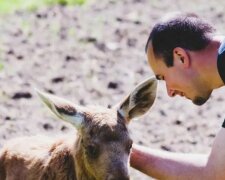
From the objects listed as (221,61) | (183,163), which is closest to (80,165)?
(183,163)

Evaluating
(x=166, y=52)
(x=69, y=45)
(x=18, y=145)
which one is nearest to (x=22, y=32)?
(x=69, y=45)

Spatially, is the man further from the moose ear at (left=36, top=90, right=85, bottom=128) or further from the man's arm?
the moose ear at (left=36, top=90, right=85, bottom=128)

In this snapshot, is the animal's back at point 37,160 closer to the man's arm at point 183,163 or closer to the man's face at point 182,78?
the man's arm at point 183,163

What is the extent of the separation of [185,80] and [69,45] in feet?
19.7

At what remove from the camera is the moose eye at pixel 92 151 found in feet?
23.5

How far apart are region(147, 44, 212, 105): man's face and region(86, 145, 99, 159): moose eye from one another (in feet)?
2.79

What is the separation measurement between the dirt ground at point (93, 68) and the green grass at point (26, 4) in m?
0.23

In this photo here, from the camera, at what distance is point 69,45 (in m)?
13.0

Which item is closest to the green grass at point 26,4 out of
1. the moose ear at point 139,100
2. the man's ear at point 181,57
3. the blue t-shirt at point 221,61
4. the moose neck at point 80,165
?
the moose ear at point 139,100

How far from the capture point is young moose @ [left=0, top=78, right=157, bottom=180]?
23.3ft

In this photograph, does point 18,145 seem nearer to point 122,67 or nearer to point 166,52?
point 166,52

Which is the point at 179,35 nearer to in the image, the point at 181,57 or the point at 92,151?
the point at 181,57

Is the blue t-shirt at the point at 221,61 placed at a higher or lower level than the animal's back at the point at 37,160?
higher

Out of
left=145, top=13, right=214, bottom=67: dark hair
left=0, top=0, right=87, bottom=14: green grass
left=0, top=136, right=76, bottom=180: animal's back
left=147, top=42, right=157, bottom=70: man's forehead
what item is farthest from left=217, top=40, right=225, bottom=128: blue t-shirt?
left=0, top=0, right=87, bottom=14: green grass
